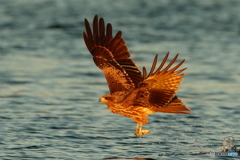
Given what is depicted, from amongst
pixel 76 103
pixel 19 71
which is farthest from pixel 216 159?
pixel 19 71

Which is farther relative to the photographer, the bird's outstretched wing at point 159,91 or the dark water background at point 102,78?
the dark water background at point 102,78

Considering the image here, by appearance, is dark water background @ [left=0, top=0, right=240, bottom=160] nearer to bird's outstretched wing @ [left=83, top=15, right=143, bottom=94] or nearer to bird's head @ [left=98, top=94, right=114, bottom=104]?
bird's head @ [left=98, top=94, right=114, bottom=104]

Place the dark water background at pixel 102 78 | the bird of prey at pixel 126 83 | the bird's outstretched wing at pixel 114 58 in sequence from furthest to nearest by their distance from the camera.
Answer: the dark water background at pixel 102 78 < the bird's outstretched wing at pixel 114 58 < the bird of prey at pixel 126 83

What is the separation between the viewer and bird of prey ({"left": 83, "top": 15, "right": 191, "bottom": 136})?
7.27 m

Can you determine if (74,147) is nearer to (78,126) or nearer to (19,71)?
(78,126)

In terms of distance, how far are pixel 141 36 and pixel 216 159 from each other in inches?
398

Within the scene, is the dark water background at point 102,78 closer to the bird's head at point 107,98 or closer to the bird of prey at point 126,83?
the bird of prey at point 126,83

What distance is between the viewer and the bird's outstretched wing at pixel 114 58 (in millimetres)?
7617

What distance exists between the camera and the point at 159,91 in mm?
7293

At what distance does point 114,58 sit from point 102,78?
5.19 meters

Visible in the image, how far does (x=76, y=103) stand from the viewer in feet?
35.9

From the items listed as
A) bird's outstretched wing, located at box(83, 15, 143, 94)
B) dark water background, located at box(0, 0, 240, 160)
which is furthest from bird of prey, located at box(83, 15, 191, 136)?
dark water background, located at box(0, 0, 240, 160)

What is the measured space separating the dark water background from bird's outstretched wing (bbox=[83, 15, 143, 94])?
993 millimetres

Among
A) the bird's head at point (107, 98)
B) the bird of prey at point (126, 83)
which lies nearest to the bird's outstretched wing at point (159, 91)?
the bird of prey at point (126, 83)
